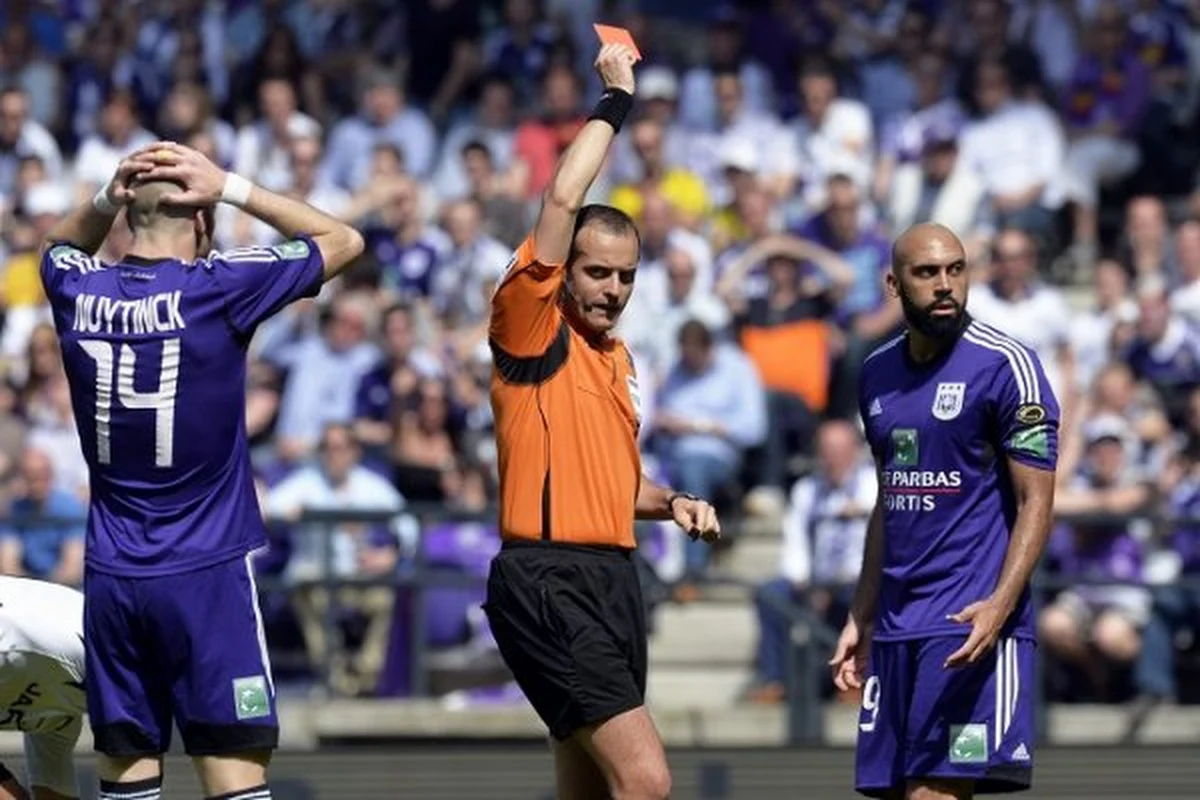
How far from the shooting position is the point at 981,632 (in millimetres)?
8164

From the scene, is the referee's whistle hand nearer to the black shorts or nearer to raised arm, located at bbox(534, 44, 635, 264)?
the black shorts

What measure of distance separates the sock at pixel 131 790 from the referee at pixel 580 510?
1083mm

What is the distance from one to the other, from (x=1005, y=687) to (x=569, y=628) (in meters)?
1.32

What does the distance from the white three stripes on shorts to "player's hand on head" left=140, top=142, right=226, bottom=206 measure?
264 centimetres

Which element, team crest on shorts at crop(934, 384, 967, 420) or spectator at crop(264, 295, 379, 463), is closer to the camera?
team crest on shorts at crop(934, 384, 967, 420)

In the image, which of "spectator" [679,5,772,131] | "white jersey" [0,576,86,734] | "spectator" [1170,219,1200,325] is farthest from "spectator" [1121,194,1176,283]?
"white jersey" [0,576,86,734]

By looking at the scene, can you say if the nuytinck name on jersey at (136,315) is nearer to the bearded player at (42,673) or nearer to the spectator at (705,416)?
the bearded player at (42,673)

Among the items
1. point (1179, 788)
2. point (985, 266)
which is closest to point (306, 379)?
point (985, 266)

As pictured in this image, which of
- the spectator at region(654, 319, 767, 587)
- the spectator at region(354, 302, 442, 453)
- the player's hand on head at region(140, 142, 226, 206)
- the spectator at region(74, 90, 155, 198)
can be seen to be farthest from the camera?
the spectator at region(74, 90, 155, 198)

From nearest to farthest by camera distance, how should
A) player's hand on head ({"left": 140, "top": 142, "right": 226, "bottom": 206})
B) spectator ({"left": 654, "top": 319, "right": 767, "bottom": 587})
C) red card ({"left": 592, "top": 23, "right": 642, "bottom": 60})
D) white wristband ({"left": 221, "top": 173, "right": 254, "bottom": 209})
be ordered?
player's hand on head ({"left": 140, "top": 142, "right": 226, "bottom": 206}) < white wristband ({"left": 221, "top": 173, "right": 254, "bottom": 209}) < red card ({"left": 592, "top": 23, "right": 642, "bottom": 60}) < spectator ({"left": 654, "top": 319, "right": 767, "bottom": 587})

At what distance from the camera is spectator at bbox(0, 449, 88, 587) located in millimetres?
14617

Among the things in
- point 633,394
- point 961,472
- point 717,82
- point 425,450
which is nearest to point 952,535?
point 961,472

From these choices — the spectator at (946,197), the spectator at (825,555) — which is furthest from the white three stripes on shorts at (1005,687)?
the spectator at (946,197)

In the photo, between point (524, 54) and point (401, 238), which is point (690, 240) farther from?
point (524, 54)
